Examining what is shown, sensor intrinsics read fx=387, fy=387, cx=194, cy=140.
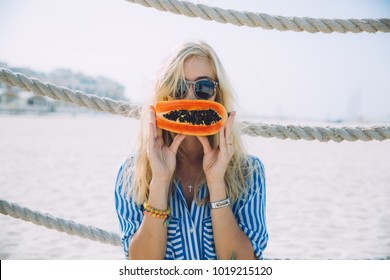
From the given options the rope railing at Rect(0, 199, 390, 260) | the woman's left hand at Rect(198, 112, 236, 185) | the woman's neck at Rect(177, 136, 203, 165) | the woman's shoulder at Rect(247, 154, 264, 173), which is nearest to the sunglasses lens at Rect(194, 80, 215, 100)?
the woman's left hand at Rect(198, 112, 236, 185)


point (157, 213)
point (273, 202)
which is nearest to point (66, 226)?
point (157, 213)

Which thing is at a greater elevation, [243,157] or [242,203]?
[243,157]

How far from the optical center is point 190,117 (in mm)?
1936

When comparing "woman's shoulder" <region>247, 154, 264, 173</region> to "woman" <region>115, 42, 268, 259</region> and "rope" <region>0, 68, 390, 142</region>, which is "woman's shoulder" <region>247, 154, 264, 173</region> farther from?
"rope" <region>0, 68, 390, 142</region>

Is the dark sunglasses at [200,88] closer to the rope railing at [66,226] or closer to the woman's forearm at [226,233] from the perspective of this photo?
the woman's forearm at [226,233]

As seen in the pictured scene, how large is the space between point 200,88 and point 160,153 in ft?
1.27

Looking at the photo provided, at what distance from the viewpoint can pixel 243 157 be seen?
209 cm

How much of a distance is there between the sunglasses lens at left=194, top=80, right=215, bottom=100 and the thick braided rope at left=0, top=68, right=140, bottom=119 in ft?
1.80

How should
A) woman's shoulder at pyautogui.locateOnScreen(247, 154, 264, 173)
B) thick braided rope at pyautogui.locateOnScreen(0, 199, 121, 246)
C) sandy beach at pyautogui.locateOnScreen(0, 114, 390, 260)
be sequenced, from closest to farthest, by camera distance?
woman's shoulder at pyautogui.locateOnScreen(247, 154, 264, 173)
thick braided rope at pyautogui.locateOnScreen(0, 199, 121, 246)
sandy beach at pyautogui.locateOnScreen(0, 114, 390, 260)

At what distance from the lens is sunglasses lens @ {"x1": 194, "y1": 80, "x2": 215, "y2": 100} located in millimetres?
1948

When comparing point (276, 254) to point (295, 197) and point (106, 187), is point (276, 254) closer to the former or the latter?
point (295, 197)

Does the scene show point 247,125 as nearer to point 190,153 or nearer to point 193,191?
point 190,153

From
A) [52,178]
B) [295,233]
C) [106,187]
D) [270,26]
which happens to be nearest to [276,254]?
[295,233]
